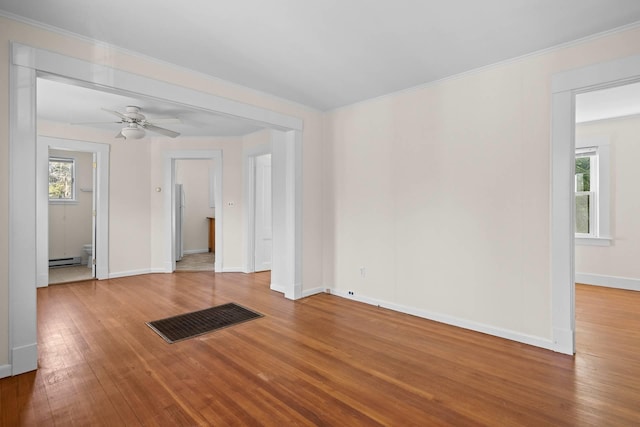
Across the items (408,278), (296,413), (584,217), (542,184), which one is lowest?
(296,413)

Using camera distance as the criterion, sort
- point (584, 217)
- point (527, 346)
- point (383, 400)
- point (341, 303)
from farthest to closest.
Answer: point (584, 217)
point (341, 303)
point (527, 346)
point (383, 400)

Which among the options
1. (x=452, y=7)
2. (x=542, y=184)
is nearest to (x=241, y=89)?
(x=452, y=7)

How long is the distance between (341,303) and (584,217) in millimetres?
4398

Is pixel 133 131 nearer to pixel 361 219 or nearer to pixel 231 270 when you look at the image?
pixel 231 270

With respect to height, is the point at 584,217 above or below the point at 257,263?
above

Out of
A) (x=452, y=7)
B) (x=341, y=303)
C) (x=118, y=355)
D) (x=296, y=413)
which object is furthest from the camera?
(x=341, y=303)

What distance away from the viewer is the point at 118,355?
2.69m

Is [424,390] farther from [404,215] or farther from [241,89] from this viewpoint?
[241,89]

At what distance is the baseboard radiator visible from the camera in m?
6.61

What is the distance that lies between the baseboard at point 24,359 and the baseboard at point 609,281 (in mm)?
6947

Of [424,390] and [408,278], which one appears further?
[408,278]

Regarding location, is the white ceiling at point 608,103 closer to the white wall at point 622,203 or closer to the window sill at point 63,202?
the white wall at point 622,203

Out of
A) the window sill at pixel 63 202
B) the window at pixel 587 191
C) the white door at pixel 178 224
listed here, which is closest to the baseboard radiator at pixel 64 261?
the window sill at pixel 63 202

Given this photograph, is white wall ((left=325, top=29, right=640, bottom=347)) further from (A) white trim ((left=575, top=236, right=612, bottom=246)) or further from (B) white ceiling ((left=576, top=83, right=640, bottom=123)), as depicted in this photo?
(A) white trim ((left=575, top=236, right=612, bottom=246))
